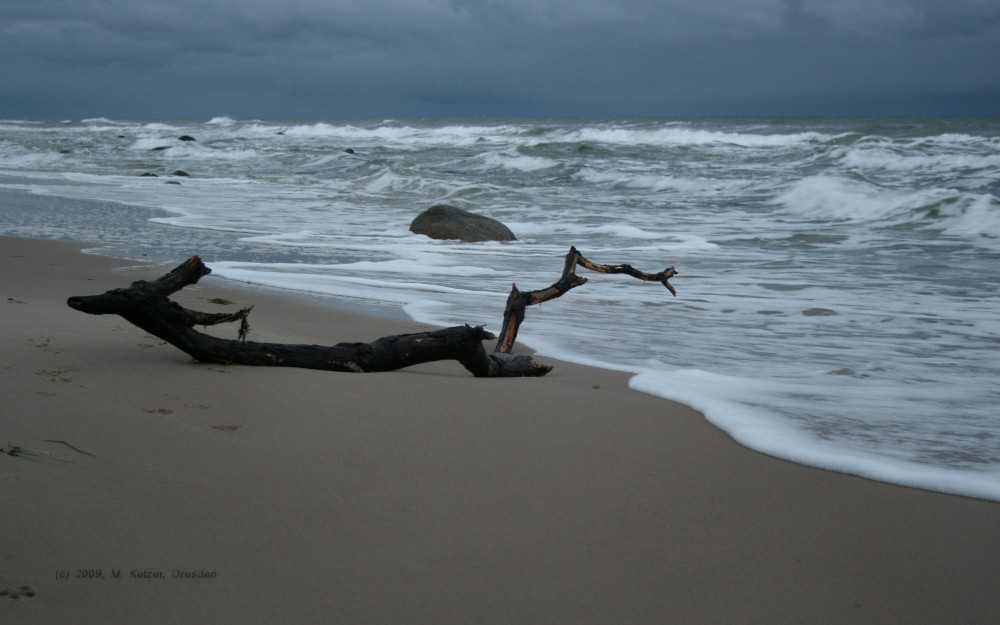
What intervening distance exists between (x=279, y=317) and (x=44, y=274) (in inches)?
75.1

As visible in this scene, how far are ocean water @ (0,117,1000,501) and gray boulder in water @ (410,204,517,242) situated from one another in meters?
0.23

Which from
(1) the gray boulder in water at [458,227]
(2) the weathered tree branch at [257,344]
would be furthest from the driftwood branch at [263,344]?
(1) the gray boulder in water at [458,227]

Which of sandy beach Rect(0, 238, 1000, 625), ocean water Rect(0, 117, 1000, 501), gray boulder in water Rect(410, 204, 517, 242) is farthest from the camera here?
gray boulder in water Rect(410, 204, 517, 242)

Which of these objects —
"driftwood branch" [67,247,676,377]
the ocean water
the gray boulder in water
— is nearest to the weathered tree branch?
"driftwood branch" [67,247,676,377]

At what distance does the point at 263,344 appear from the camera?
348cm

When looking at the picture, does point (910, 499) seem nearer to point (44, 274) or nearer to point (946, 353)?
point (946, 353)

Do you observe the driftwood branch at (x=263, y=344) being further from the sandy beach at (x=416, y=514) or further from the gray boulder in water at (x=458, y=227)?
the gray boulder in water at (x=458, y=227)

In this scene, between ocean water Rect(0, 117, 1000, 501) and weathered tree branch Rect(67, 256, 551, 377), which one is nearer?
weathered tree branch Rect(67, 256, 551, 377)

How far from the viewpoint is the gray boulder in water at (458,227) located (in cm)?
1055

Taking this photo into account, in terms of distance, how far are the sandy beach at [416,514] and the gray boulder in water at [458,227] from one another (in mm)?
7207

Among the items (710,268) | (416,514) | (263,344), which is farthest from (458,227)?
(416,514)

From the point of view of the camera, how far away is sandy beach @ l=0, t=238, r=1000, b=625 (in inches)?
70.2

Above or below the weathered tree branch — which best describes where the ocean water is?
below

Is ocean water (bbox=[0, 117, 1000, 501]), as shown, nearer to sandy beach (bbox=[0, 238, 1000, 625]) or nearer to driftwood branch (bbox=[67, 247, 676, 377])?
sandy beach (bbox=[0, 238, 1000, 625])
